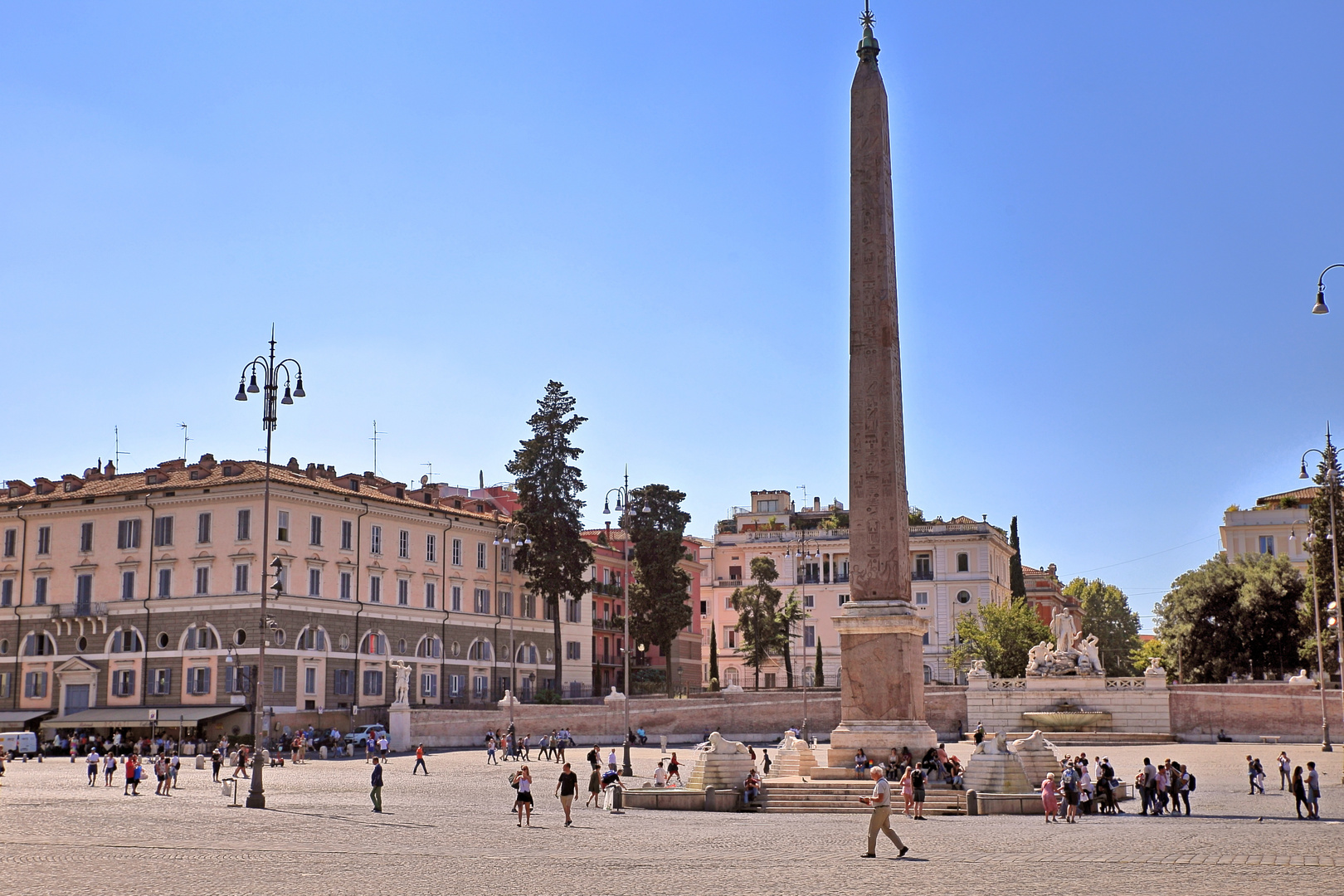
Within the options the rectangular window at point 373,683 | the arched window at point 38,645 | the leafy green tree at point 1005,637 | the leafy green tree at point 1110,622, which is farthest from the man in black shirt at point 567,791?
the leafy green tree at point 1110,622

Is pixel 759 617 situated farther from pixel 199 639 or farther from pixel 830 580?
pixel 199 639

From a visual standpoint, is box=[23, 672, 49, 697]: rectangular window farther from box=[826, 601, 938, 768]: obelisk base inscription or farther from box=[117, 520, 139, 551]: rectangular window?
box=[826, 601, 938, 768]: obelisk base inscription

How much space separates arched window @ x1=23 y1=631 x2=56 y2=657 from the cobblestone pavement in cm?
2604

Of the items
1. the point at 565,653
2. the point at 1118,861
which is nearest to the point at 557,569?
the point at 565,653

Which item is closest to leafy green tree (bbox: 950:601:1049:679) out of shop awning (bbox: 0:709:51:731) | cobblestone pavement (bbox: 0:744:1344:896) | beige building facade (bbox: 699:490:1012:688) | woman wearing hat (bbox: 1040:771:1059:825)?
beige building facade (bbox: 699:490:1012:688)

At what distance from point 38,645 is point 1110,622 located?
77.1 metres

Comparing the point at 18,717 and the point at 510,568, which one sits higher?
the point at 510,568

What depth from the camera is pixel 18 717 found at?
5194cm

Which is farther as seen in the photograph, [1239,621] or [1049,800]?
[1239,621]

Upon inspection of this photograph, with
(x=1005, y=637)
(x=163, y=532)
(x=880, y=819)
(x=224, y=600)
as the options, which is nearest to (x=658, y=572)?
(x=1005, y=637)

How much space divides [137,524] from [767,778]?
3241cm

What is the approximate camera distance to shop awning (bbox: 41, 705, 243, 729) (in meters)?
47.7

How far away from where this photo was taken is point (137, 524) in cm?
5316

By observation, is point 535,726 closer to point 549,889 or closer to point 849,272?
point 849,272
